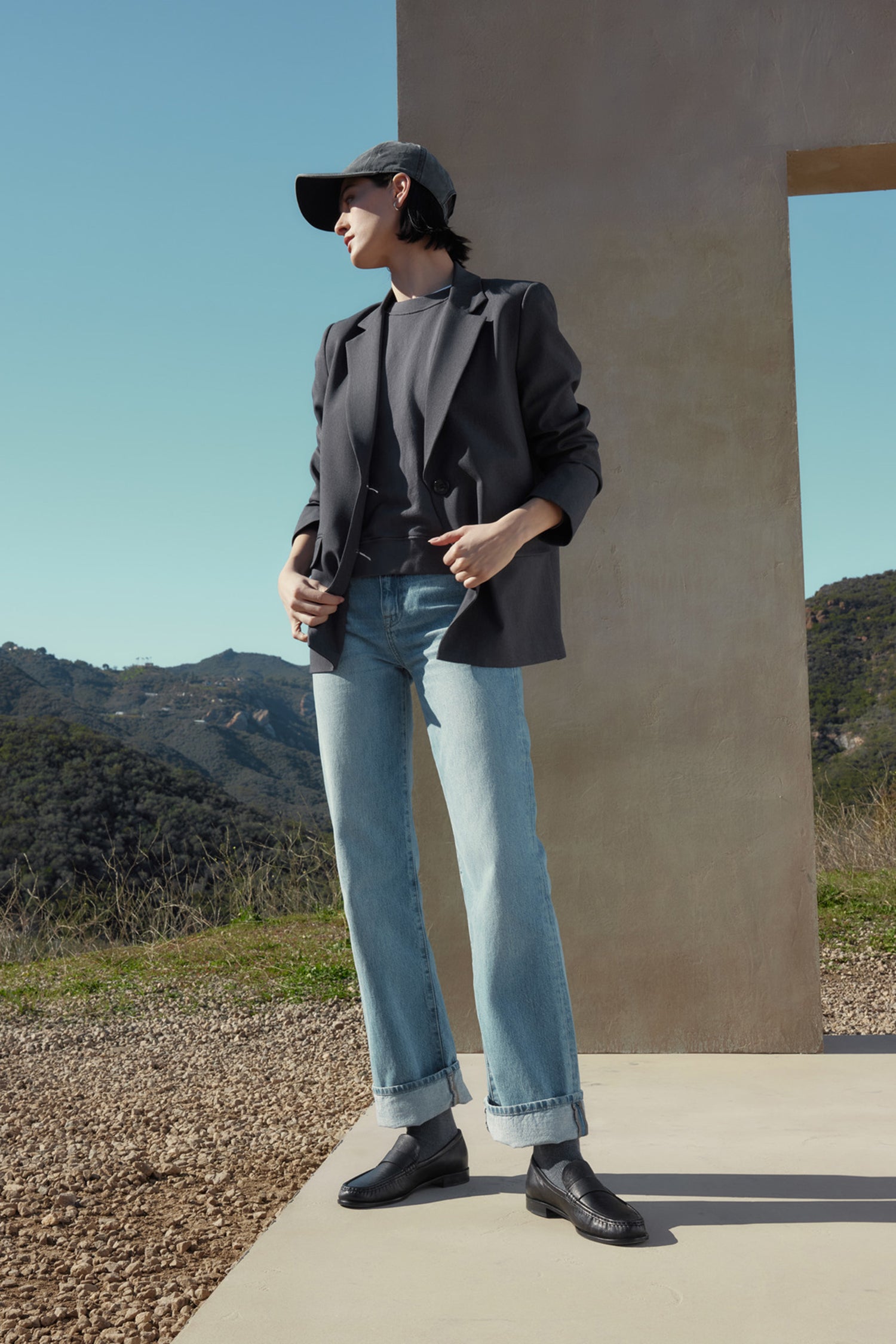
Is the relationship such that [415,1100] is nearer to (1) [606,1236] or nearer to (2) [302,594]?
(1) [606,1236]

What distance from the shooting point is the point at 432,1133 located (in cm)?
171

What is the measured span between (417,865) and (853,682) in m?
17.2

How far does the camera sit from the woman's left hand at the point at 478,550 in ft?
4.96

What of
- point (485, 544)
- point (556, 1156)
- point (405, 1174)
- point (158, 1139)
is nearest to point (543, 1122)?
point (556, 1156)

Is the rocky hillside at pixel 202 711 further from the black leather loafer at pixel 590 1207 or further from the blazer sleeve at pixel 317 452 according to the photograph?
the black leather loafer at pixel 590 1207

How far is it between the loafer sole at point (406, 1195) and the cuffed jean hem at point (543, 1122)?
0.23 metres

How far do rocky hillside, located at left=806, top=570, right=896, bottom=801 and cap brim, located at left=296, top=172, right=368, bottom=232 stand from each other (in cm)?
1179

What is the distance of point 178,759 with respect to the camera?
72.3 feet

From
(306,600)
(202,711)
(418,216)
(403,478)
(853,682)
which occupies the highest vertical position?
(418,216)

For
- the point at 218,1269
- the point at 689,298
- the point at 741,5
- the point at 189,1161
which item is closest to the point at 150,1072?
the point at 189,1161

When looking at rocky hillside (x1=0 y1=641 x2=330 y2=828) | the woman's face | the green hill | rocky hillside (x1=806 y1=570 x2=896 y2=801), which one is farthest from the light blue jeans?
rocky hillside (x1=0 y1=641 x2=330 y2=828)

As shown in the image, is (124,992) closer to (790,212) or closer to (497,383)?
(497,383)

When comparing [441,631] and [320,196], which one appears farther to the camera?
[320,196]

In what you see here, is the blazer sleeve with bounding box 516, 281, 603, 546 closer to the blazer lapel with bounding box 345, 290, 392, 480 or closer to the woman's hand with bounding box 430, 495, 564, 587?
the woman's hand with bounding box 430, 495, 564, 587
